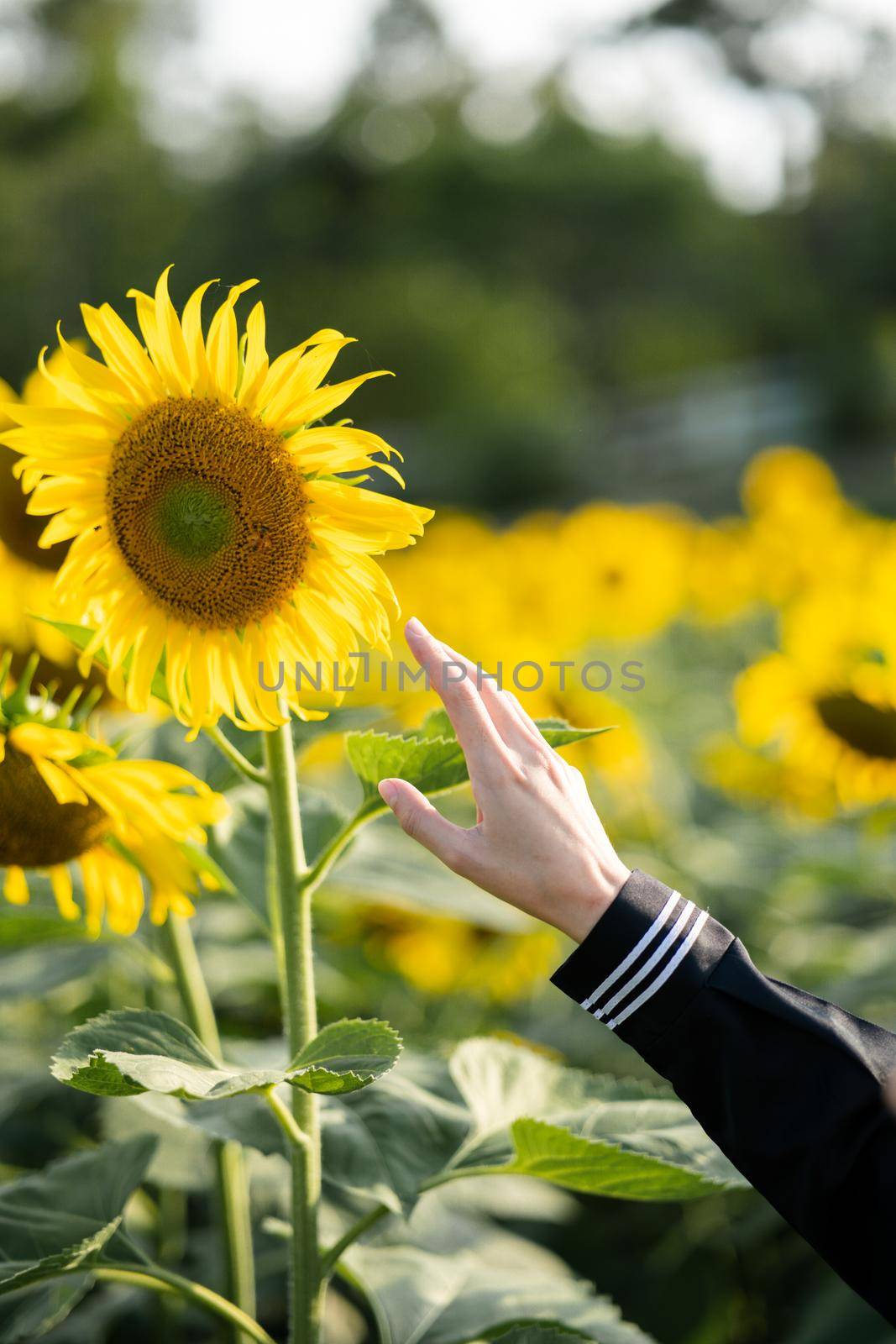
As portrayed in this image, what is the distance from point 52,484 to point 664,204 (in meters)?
19.4

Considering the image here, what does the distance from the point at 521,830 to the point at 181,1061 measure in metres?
0.28

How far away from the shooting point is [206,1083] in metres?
0.75

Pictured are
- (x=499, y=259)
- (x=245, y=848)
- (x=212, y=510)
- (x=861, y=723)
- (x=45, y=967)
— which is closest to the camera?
(x=212, y=510)

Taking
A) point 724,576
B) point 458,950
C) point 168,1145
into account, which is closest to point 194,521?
point 168,1145

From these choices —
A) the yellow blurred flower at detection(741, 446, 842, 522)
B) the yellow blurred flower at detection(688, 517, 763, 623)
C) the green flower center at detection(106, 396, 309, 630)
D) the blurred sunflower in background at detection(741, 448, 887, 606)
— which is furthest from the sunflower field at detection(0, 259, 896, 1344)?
the yellow blurred flower at detection(741, 446, 842, 522)

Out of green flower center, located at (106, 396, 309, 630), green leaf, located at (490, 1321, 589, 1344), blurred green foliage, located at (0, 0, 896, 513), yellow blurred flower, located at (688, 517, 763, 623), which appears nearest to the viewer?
green flower center, located at (106, 396, 309, 630)

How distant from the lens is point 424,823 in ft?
2.53

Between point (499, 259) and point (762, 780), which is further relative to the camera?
point (499, 259)

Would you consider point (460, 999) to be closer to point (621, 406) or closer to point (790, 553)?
point (790, 553)

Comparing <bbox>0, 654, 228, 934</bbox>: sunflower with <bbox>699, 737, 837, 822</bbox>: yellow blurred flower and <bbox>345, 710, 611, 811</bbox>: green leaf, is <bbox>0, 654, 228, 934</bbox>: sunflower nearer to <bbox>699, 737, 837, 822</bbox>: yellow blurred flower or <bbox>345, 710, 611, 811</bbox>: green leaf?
<bbox>345, 710, 611, 811</bbox>: green leaf

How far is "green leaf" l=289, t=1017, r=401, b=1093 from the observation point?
74 centimetres

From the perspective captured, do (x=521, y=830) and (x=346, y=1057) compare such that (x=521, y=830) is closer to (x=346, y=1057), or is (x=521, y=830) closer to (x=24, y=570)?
(x=346, y=1057)

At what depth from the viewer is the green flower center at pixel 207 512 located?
83 centimetres

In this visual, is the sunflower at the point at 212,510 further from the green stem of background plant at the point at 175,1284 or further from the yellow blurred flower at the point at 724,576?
Result: the yellow blurred flower at the point at 724,576
